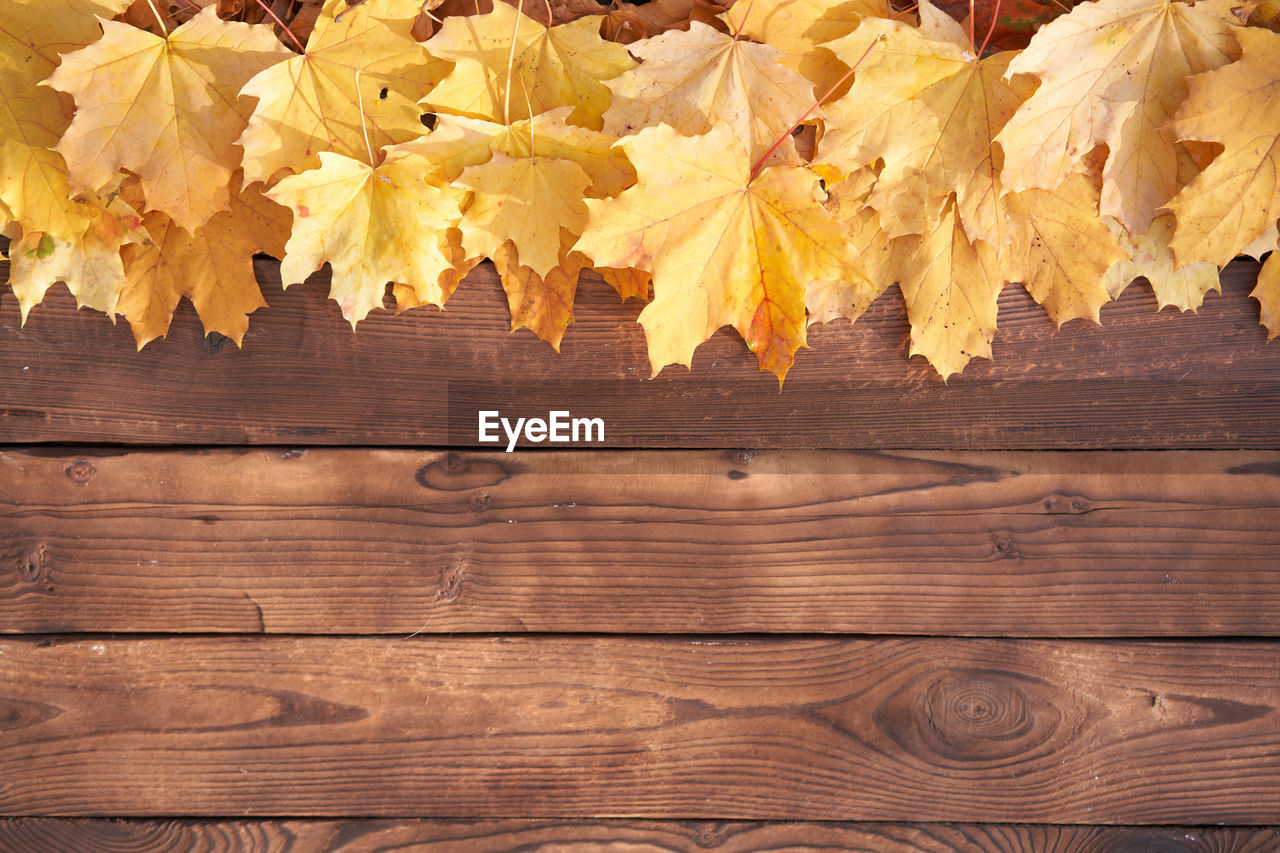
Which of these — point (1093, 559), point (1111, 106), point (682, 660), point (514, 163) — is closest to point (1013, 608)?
point (1093, 559)

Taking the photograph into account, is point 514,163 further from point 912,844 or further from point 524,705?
point 912,844

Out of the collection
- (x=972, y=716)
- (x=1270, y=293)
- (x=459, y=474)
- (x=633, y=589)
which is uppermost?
(x=1270, y=293)

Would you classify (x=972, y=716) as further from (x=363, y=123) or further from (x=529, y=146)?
(x=363, y=123)

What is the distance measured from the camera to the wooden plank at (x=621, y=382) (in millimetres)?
756

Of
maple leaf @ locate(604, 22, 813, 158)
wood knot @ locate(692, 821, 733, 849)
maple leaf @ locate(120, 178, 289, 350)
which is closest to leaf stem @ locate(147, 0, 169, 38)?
maple leaf @ locate(120, 178, 289, 350)

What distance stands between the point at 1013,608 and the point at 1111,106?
48 cm

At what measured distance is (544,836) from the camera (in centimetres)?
79

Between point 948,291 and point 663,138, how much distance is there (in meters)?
0.31

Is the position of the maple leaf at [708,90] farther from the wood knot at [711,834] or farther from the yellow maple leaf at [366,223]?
the wood knot at [711,834]

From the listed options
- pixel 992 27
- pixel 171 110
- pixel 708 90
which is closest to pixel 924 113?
pixel 992 27

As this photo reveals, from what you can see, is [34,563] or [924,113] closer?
[924,113]

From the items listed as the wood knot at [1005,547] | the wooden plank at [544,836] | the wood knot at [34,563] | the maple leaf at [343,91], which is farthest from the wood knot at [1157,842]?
the wood knot at [34,563]

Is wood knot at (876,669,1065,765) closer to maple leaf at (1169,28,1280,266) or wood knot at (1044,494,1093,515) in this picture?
wood knot at (1044,494,1093,515)

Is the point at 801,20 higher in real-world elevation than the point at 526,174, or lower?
higher
